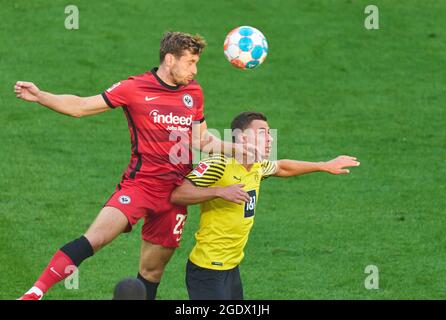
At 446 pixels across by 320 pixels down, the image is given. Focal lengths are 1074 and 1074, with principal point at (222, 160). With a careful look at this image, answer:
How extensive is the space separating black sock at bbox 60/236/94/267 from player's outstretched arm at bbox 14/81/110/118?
119 cm

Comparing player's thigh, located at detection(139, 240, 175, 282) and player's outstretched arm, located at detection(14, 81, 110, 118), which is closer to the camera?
player's outstretched arm, located at detection(14, 81, 110, 118)

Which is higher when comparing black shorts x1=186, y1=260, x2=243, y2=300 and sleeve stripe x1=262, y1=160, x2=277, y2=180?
sleeve stripe x1=262, y1=160, x2=277, y2=180

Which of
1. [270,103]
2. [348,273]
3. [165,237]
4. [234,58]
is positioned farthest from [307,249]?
[270,103]

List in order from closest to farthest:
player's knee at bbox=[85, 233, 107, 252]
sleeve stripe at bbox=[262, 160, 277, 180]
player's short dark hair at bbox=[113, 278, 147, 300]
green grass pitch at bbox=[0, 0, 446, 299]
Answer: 1. player's short dark hair at bbox=[113, 278, 147, 300]
2. player's knee at bbox=[85, 233, 107, 252]
3. sleeve stripe at bbox=[262, 160, 277, 180]
4. green grass pitch at bbox=[0, 0, 446, 299]

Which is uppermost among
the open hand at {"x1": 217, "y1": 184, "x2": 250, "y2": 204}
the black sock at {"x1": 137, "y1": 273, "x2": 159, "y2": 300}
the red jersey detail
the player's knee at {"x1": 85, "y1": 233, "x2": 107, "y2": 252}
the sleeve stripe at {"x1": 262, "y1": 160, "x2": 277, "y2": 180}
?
the red jersey detail

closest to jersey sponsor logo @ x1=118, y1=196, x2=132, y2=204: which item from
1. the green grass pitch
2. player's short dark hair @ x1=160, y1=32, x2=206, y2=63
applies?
player's short dark hair @ x1=160, y1=32, x2=206, y2=63

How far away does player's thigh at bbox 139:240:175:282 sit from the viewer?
34.1 feet

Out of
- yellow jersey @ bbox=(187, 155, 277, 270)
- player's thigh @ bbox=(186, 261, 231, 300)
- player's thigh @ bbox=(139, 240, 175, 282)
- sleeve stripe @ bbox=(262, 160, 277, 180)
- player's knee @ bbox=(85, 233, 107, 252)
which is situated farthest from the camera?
player's thigh @ bbox=(139, 240, 175, 282)

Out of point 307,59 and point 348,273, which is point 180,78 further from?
point 307,59

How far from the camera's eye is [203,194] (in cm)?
937

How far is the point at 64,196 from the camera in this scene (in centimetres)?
1526

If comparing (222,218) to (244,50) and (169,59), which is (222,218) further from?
(244,50)

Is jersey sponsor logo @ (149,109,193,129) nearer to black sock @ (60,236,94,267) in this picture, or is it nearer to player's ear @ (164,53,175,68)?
player's ear @ (164,53,175,68)

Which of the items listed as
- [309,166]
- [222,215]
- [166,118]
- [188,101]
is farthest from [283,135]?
[222,215]
